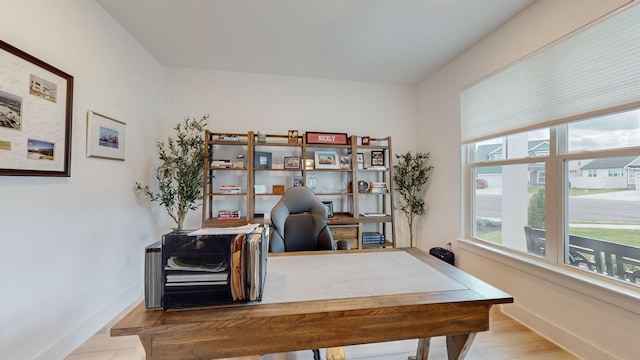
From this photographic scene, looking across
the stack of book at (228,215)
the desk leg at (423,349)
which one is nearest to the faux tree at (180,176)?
the stack of book at (228,215)

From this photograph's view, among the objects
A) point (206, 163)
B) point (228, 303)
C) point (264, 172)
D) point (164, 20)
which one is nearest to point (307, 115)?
point (264, 172)

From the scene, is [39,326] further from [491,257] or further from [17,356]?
[491,257]

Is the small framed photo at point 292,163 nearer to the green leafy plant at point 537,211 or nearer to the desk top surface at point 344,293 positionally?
the desk top surface at point 344,293

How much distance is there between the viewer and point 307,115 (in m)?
3.64

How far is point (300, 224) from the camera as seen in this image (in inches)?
84.4

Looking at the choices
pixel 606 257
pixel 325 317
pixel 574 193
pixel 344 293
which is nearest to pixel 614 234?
pixel 606 257

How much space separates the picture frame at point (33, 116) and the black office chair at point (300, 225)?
1556 millimetres

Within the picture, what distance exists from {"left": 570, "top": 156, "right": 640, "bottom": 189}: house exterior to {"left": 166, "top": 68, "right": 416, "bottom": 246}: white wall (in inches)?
86.8

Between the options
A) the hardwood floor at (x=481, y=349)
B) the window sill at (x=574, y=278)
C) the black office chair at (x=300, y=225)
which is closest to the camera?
the window sill at (x=574, y=278)

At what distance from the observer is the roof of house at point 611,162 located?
1620 mm

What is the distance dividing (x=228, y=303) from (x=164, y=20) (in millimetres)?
2653

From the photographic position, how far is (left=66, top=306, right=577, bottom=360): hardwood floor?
1.78 metres

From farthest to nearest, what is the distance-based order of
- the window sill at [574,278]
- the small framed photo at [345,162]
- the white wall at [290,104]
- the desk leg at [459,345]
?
1. the small framed photo at [345,162]
2. the white wall at [290,104]
3. the window sill at [574,278]
4. the desk leg at [459,345]

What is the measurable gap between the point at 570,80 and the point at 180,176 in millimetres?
3729
